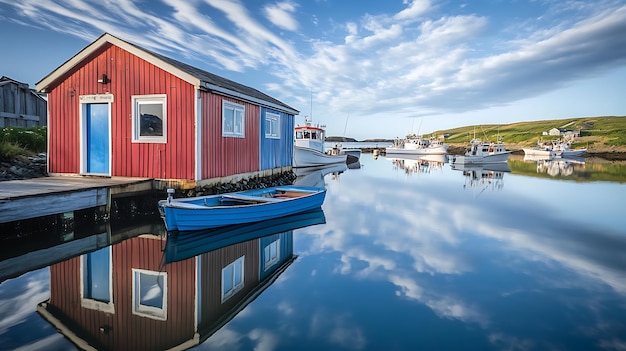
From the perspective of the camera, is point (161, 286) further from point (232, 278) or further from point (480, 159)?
point (480, 159)

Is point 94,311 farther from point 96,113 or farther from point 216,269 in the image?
point 96,113

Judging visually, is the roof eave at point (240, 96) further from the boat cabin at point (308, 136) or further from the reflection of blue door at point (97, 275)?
the boat cabin at point (308, 136)

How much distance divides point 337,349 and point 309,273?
2801 mm

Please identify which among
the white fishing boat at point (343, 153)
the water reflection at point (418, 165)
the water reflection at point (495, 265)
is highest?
the white fishing boat at point (343, 153)

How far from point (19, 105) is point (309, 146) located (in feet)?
69.5

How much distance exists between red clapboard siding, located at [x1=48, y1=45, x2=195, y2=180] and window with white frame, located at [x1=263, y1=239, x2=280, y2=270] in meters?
4.04

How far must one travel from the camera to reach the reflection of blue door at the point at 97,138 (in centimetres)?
1191

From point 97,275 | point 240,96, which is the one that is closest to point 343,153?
point 240,96

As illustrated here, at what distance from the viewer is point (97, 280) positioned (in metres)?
6.27

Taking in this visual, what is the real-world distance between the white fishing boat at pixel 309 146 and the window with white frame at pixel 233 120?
54.1 feet

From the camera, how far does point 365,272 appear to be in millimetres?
7184

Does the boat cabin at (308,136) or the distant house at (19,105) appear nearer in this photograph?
the distant house at (19,105)

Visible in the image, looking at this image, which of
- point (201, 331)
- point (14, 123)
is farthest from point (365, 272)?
point (14, 123)

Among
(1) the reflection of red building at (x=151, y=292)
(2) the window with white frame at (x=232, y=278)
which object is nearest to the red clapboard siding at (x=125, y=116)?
(1) the reflection of red building at (x=151, y=292)
